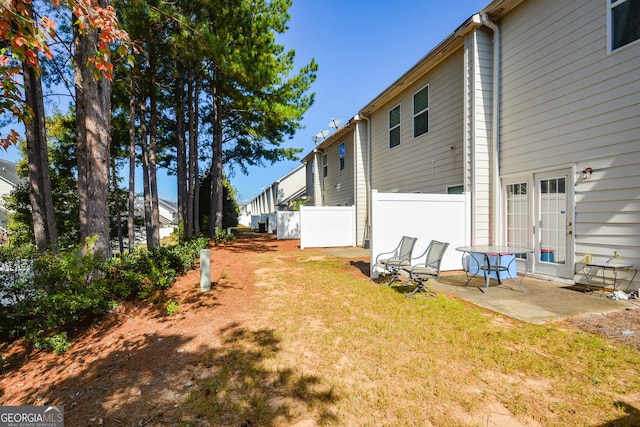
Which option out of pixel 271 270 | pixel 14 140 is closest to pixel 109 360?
pixel 14 140

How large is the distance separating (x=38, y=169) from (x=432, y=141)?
11286 millimetres

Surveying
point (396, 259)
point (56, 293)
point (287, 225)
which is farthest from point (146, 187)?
point (396, 259)

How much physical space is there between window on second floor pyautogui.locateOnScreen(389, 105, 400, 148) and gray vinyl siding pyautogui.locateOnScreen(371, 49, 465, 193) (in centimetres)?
20

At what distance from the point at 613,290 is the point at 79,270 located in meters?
9.02

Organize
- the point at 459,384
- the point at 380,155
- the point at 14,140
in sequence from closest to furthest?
the point at 459,384, the point at 14,140, the point at 380,155

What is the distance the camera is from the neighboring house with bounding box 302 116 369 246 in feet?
45.7

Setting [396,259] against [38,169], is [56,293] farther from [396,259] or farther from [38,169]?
[396,259]

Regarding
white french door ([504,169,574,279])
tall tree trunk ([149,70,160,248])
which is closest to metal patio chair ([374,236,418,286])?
white french door ([504,169,574,279])

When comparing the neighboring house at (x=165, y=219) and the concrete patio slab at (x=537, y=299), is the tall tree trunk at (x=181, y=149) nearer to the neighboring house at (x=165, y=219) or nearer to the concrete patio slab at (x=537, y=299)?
the neighboring house at (x=165, y=219)

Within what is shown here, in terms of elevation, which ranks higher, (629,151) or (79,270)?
(629,151)

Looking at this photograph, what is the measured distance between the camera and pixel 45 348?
14.1 feet

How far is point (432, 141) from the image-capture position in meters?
9.28

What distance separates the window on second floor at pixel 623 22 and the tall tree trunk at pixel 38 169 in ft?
42.3

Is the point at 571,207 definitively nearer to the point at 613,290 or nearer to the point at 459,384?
the point at 613,290
